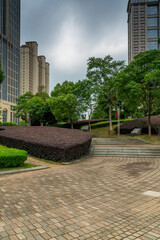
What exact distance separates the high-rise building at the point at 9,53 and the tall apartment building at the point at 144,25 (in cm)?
6359

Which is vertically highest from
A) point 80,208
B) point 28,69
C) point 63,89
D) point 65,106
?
point 28,69

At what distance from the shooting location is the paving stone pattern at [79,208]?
2.96 meters

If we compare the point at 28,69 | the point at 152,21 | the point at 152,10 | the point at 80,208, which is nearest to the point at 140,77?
the point at 80,208

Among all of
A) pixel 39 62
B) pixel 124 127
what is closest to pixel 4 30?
pixel 39 62

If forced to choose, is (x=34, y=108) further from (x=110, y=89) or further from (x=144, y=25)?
(x=144, y=25)

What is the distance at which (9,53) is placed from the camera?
85.9 meters

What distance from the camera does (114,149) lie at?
13.0 metres

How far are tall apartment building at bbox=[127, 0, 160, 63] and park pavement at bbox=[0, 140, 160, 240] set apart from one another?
4127 inches

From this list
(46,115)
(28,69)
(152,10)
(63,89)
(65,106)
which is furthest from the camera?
(28,69)

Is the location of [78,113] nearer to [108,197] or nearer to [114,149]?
[114,149]

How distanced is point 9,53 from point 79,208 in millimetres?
95162

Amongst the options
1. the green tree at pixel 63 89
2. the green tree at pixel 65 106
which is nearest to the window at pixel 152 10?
the green tree at pixel 63 89

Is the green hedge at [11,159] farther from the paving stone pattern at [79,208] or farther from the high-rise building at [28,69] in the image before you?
the high-rise building at [28,69]

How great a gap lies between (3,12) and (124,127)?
9177 cm
